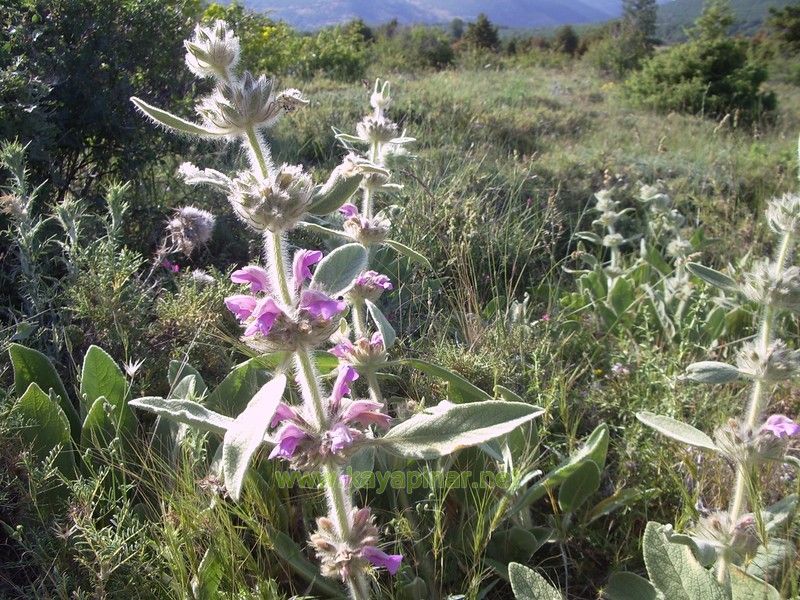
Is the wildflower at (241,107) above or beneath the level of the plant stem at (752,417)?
above

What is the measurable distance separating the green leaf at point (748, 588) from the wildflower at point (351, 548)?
0.75 m

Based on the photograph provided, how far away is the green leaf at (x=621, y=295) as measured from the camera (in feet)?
9.75

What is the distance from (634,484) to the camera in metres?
1.92

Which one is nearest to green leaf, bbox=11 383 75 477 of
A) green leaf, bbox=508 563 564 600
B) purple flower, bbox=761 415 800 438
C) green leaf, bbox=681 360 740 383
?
green leaf, bbox=508 563 564 600

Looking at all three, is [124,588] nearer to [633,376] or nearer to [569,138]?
[633,376]

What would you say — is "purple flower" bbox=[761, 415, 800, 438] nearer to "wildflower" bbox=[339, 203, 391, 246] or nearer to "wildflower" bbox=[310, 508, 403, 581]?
"wildflower" bbox=[310, 508, 403, 581]

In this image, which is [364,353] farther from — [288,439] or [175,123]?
[175,123]

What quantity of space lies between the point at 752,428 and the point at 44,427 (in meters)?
1.77

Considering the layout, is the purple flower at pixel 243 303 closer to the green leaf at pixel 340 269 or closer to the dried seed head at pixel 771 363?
the green leaf at pixel 340 269

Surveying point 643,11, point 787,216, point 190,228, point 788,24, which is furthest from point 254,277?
point 643,11

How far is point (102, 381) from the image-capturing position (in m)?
1.76

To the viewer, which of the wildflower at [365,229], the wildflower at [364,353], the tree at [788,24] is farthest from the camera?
the tree at [788,24]

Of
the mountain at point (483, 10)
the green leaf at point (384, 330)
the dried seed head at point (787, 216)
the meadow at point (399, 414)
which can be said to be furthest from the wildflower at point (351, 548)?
the mountain at point (483, 10)

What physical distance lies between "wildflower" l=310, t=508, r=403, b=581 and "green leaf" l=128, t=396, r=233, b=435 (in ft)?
0.99
